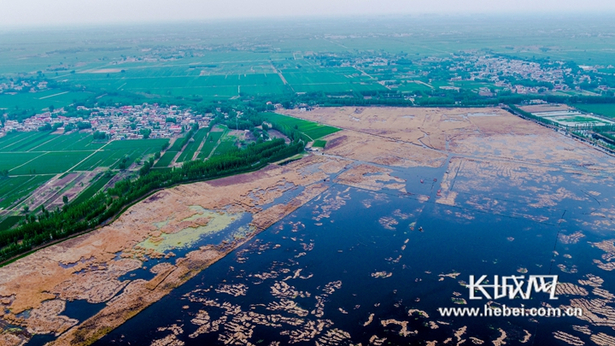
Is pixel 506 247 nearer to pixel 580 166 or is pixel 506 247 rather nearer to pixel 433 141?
pixel 580 166

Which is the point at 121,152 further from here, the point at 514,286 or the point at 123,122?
the point at 514,286

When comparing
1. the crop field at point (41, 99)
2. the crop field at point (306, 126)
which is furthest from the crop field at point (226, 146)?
the crop field at point (41, 99)

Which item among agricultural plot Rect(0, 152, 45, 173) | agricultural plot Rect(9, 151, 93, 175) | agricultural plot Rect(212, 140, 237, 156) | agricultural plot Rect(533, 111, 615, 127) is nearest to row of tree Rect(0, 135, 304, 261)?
agricultural plot Rect(212, 140, 237, 156)

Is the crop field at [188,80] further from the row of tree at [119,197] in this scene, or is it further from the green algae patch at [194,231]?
the green algae patch at [194,231]

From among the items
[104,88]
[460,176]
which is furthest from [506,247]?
[104,88]

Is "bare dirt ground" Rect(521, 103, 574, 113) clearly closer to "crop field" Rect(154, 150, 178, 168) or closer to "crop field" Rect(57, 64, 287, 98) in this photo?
"crop field" Rect(57, 64, 287, 98)

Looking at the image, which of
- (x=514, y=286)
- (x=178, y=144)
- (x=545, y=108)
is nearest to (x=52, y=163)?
(x=178, y=144)
